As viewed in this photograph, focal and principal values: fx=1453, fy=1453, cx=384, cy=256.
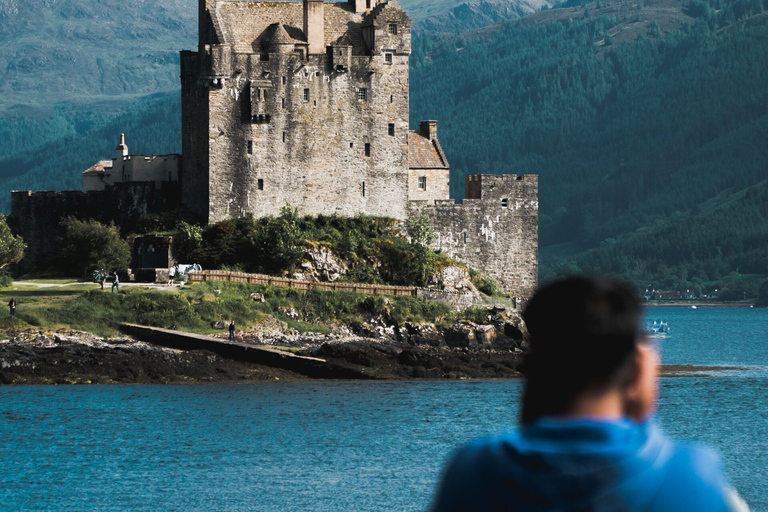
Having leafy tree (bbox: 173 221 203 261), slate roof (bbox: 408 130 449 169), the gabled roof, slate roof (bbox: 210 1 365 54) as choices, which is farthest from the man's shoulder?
slate roof (bbox: 408 130 449 169)

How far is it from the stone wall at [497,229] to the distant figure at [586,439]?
207 ft

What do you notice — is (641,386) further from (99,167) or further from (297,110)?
(99,167)

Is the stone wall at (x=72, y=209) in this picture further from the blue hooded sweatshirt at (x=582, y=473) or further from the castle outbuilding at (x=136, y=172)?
the blue hooded sweatshirt at (x=582, y=473)

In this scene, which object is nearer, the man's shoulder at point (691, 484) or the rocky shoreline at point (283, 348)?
the man's shoulder at point (691, 484)

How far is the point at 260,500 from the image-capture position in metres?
29.5

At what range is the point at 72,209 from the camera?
68.1 meters

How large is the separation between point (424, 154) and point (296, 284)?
1228 centimetres

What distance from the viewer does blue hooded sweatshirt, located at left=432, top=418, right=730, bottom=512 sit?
4.16 m

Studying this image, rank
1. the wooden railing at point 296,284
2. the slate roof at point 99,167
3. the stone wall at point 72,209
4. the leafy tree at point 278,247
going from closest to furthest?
1. the wooden railing at point 296,284
2. the leafy tree at point 278,247
3. the stone wall at point 72,209
4. the slate roof at point 99,167

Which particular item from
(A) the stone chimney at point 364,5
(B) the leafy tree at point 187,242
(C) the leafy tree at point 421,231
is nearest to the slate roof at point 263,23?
(A) the stone chimney at point 364,5

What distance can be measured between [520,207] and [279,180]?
492 inches

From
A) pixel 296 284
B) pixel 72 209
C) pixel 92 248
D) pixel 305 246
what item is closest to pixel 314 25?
pixel 305 246

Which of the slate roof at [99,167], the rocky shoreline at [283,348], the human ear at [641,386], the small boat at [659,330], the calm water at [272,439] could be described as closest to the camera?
the human ear at [641,386]

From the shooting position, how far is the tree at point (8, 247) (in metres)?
59.9
